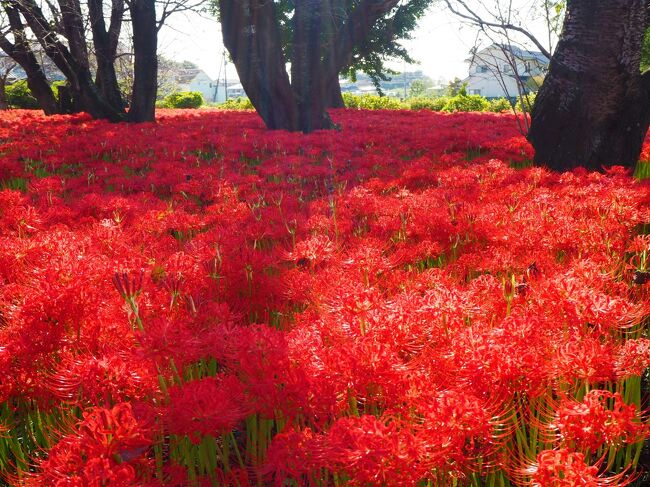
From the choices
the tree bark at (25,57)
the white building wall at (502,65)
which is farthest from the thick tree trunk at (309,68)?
the tree bark at (25,57)

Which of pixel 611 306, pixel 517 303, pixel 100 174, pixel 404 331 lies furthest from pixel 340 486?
pixel 100 174

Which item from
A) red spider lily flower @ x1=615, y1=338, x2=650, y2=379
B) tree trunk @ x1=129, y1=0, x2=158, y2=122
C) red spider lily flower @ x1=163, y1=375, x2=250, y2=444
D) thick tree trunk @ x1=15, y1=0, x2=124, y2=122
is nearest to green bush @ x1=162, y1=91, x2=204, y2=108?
thick tree trunk @ x1=15, y1=0, x2=124, y2=122

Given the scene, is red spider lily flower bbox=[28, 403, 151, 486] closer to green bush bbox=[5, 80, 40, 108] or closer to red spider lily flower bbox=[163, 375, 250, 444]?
red spider lily flower bbox=[163, 375, 250, 444]

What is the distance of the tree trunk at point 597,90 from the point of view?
4.63 m

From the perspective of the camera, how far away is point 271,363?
→ 1.30m

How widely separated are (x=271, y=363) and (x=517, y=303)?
0.96m

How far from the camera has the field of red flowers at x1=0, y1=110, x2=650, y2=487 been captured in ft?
3.66

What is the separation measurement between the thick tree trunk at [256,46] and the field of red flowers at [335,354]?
23.6 feet

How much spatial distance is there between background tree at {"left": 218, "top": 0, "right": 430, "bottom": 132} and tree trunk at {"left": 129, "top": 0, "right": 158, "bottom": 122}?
6.43ft

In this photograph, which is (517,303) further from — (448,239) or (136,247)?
(136,247)

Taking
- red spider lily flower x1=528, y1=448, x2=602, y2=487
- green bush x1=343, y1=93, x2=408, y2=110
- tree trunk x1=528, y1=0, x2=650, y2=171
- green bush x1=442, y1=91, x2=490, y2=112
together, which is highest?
green bush x1=343, y1=93, x2=408, y2=110

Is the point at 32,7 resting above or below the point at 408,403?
above

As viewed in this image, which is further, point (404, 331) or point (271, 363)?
point (404, 331)

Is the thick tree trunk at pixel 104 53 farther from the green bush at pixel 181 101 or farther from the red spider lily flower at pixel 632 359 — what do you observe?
the green bush at pixel 181 101
